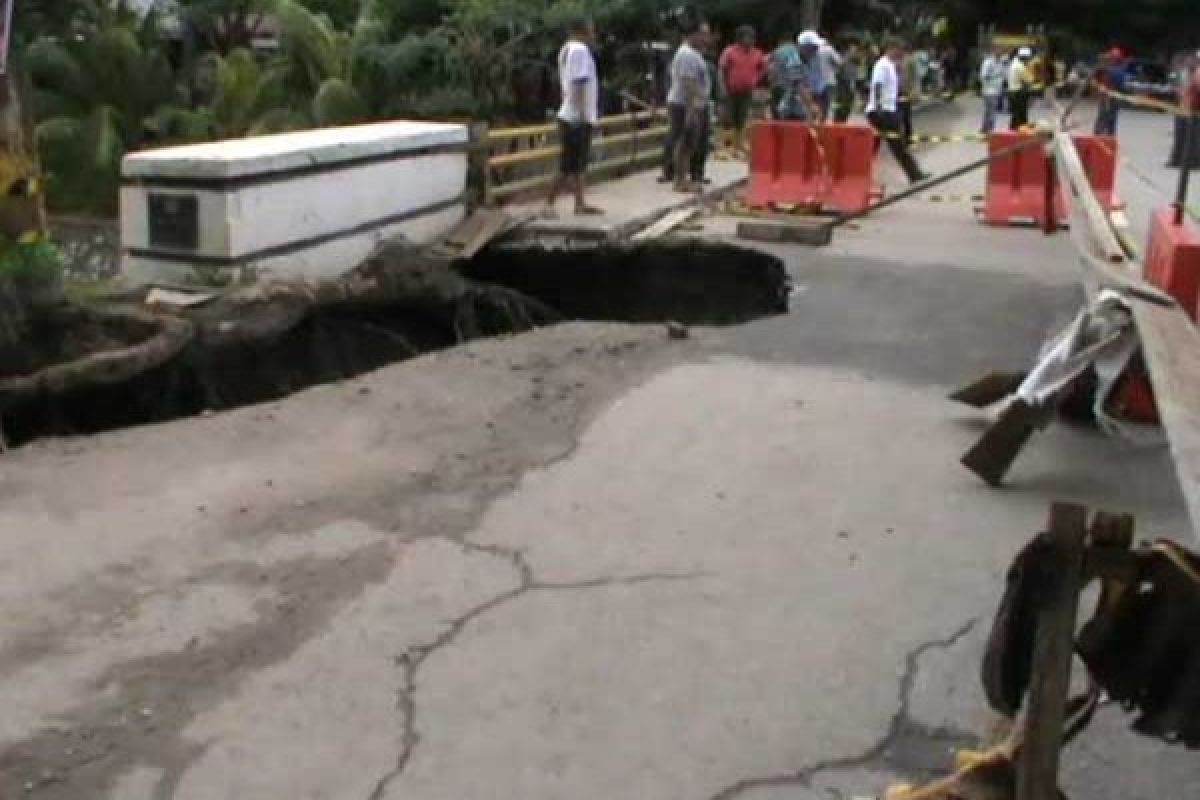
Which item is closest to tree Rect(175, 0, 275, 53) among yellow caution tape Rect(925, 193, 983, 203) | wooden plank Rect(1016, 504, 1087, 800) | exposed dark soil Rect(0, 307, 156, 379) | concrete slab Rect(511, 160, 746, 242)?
concrete slab Rect(511, 160, 746, 242)

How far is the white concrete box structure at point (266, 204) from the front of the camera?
10383mm

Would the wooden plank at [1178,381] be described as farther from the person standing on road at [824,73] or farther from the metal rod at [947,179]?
the person standing on road at [824,73]

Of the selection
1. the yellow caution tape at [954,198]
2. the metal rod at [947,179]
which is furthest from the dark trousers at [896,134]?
the metal rod at [947,179]

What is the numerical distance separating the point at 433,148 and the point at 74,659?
29.5ft

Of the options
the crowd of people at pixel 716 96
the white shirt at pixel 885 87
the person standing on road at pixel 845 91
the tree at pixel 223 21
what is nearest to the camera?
the crowd of people at pixel 716 96

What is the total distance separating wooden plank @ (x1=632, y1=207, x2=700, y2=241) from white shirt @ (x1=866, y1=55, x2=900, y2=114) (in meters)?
3.65

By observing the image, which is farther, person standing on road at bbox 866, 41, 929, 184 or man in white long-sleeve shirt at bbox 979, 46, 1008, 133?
man in white long-sleeve shirt at bbox 979, 46, 1008, 133

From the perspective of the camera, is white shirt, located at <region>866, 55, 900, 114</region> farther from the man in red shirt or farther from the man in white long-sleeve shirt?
the man in white long-sleeve shirt

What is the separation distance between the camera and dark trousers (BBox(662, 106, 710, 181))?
659 inches

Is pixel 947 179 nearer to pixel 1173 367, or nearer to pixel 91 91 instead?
pixel 1173 367

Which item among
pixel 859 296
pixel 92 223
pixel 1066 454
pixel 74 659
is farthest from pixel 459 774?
pixel 92 223

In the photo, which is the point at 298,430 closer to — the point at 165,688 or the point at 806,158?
the point at 165,688

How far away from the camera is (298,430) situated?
7.43m

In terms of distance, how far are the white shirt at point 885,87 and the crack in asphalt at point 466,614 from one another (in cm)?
1304
